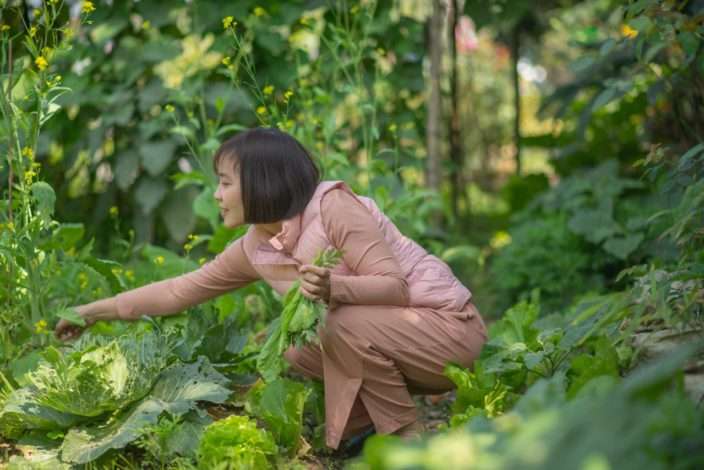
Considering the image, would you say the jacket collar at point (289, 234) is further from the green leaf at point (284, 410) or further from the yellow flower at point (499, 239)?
the yellow flower at point (499, 239)

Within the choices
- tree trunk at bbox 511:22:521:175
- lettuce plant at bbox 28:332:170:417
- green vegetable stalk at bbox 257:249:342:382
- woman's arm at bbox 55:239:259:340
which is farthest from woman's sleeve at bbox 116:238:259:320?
tree trunk at bbox 511:22:521:175

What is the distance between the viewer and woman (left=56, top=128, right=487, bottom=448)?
2541mm

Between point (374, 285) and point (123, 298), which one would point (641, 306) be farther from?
point (123, 298)

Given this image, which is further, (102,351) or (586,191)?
(586,191)

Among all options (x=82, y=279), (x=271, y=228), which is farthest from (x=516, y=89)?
(x=271, y=228)

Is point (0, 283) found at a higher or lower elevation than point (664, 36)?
lower

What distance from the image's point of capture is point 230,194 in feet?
8.41

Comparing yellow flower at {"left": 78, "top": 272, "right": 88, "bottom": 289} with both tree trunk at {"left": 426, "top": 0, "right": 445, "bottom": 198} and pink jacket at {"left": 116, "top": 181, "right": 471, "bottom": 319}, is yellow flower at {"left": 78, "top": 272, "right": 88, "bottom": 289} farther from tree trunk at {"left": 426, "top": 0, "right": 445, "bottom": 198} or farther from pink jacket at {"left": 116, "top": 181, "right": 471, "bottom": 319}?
tree trunk at {"left": 426, "top": 0, "right": 445, "bottom": 198}

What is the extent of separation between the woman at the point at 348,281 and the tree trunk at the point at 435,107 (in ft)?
6.33

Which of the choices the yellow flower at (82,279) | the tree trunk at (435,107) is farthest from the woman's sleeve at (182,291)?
the tree trunk at (435,107)

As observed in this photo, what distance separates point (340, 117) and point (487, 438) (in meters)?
4.88

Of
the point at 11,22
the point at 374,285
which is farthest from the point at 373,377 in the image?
the point at 11,22

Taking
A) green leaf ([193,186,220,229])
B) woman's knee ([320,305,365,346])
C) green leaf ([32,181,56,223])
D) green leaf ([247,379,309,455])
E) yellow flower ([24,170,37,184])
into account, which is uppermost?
yellow flower ([24,170,37,184])

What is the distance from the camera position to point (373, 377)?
2609 mm
